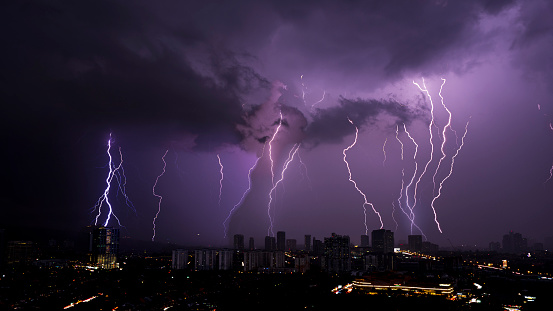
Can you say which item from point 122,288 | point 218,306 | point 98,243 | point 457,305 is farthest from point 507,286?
point 98,243

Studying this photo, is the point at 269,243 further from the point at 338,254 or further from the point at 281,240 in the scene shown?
the point at 338,254

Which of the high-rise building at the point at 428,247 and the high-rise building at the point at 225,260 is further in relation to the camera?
the high-rise building at the point at 428,247

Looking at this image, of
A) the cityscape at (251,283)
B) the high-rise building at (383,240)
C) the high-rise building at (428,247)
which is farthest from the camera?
the high-rise building at (428,247)

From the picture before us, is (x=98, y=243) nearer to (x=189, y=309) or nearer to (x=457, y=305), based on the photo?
(x=189, y=309)

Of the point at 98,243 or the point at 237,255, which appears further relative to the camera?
the point at 237,255

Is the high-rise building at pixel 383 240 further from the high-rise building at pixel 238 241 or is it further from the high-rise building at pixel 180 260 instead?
the high-rise building at pixel 180 260

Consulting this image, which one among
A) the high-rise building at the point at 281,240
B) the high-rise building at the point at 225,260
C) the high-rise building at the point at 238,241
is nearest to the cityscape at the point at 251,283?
the high-rise building at the point at 225,260
